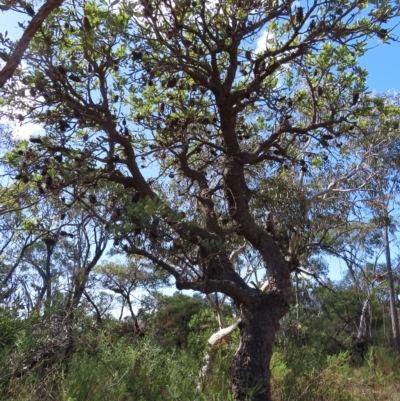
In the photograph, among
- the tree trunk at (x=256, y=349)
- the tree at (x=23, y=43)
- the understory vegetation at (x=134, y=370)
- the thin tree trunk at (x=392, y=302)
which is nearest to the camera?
the tree at (x=23, y=43)

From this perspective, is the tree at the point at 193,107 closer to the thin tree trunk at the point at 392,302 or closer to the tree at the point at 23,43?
the tree at the point at 23,43

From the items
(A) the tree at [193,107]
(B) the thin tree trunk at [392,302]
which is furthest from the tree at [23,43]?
(B) the thin tree trunk at [392,302]

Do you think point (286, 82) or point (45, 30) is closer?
point (45, 30)

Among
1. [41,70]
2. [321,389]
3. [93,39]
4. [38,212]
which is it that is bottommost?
[321,389]

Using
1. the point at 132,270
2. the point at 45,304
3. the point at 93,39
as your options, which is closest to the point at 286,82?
the point at 93,39

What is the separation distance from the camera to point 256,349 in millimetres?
5574

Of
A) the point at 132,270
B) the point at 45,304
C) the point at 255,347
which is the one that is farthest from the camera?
the point at 132,270

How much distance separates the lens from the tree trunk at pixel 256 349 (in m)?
5.38

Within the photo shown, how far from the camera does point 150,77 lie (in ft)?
19.5

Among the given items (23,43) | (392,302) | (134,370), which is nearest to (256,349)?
(134,370)

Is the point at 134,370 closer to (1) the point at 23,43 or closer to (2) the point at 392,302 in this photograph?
(1) the point at 23,43

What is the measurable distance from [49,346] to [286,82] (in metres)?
4.55

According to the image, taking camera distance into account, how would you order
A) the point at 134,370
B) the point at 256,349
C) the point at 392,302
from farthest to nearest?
the point at 392,302
the point at 134,370
the point at 256,349

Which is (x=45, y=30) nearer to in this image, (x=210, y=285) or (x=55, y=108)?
(x=55, y=108)
